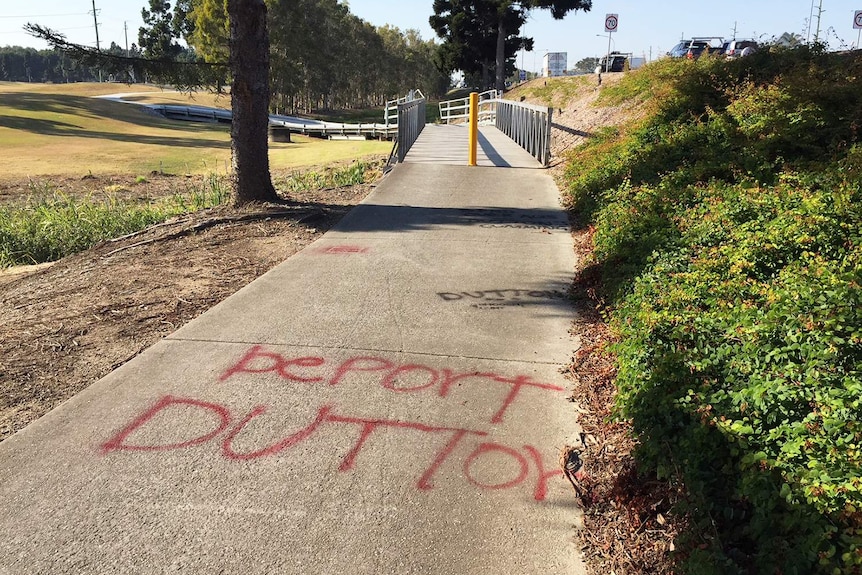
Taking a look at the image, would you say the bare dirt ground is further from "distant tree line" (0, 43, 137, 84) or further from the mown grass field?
"distant tree line" (0, 43, 137, 84)

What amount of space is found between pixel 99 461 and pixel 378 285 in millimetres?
3198

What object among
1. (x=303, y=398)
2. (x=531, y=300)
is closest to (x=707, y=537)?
(x=303, y=398)

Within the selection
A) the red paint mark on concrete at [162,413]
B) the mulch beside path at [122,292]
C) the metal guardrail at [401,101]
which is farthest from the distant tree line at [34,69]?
the red paint mark on concrete at [162,413]

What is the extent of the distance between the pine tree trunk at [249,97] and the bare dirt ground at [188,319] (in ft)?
1.71

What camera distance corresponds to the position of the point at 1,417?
373cm

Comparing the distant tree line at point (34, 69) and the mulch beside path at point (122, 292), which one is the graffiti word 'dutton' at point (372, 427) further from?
the distant tree line at point (34, 69)

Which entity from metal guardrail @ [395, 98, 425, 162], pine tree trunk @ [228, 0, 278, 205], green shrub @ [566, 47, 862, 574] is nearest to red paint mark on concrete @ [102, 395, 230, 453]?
green shrub @ [566, 47, 862, 574]

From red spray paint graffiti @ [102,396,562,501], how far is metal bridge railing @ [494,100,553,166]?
36.3 ft

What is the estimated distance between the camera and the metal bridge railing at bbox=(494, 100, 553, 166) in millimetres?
13888

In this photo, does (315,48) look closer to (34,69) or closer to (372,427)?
(372,427)

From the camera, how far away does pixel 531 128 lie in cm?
1573

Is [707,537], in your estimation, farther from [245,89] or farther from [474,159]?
[474,159]

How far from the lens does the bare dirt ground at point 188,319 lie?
2.84 m

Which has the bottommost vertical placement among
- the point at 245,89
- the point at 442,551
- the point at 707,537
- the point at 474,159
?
the point at 442,551
